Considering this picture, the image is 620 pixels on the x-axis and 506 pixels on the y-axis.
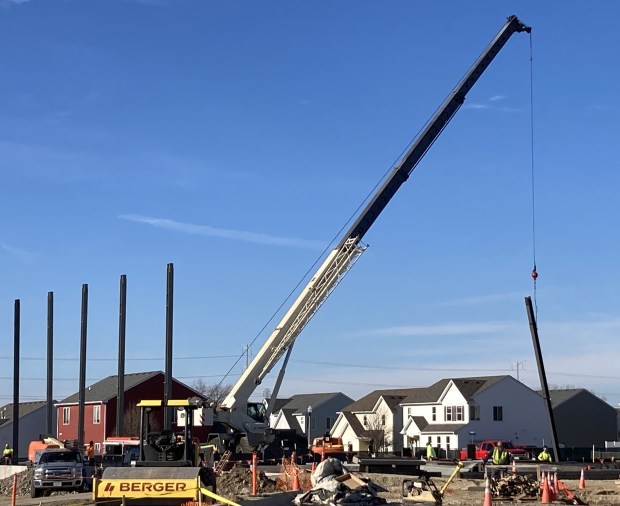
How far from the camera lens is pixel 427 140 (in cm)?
4088

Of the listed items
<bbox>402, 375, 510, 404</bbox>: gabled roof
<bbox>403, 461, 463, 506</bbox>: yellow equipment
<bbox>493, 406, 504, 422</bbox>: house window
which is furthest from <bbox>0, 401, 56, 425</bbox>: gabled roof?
<bbox>403, 461, 463, 506</bbox>: yellow equipment

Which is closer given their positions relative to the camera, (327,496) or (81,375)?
(327,496)

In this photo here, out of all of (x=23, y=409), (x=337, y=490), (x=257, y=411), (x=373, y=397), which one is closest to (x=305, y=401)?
(x=373, y=397)

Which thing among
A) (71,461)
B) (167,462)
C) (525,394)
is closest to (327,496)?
(167,462)

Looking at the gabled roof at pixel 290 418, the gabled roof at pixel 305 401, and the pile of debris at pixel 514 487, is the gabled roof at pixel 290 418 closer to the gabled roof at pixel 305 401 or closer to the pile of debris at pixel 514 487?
the gabled roof at pixel 305 401

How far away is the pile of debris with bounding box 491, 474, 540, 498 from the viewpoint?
26.3 metres

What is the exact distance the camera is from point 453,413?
80750mm

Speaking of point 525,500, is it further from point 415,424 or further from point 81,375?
point 415,424

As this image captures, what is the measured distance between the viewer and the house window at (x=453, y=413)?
8000cm

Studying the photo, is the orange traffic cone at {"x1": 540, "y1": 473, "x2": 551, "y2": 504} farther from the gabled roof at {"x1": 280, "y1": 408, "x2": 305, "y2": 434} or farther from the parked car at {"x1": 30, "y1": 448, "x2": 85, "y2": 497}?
the gabled roof at {"x1": 280, "y1": 408, "x2": 305, "y2": 434}

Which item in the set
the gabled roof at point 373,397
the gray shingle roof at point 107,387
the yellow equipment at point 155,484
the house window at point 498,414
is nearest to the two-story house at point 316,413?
the gabled roof at point 373,397

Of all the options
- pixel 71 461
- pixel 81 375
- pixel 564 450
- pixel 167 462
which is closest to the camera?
pixel 167 462

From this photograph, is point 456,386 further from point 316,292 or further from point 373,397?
point 316,292

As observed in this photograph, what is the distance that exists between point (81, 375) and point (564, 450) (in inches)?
1364
